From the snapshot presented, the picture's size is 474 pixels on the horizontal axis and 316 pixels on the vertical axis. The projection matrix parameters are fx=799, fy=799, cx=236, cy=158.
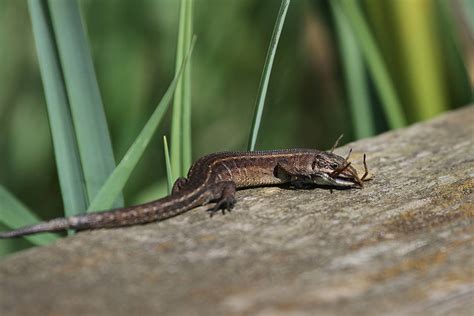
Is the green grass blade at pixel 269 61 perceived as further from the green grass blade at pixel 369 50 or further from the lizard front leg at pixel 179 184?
the green grass blade at pixel 369 50

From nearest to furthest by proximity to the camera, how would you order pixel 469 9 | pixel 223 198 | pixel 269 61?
pixel 223 198 → pixel 269 61 → pixel 469 9

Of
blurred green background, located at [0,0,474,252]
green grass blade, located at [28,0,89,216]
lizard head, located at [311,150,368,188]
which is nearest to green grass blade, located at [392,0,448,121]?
blurred green background, located at [0,0,474,252]

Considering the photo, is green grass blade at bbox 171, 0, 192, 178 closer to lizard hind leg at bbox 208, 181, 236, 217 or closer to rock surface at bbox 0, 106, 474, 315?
lizard hind leg at bbox 208, 181, 236, 217

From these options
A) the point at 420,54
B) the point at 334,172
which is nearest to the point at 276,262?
the point at 334,172

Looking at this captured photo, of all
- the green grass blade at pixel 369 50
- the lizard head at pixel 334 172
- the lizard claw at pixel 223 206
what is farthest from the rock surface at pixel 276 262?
the green grass blade at pixel 369 50

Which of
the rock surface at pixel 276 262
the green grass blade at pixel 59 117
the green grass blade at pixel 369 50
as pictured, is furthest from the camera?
the green grass blade at pixel 369 50

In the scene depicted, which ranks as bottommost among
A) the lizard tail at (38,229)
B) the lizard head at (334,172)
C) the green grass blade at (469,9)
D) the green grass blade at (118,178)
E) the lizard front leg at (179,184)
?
the lizard head at (334,172)

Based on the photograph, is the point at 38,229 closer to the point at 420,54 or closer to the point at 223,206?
the point at 223,206
